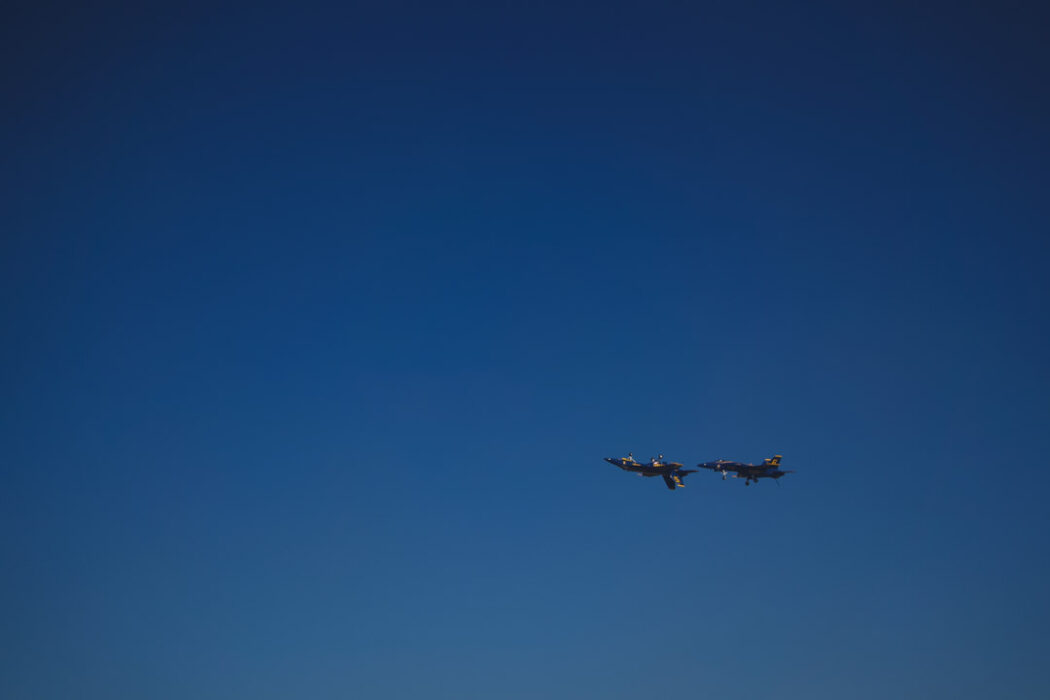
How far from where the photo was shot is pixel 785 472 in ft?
317

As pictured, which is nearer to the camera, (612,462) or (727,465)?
(727,465)

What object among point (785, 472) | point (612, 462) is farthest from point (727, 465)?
point (612, 462)

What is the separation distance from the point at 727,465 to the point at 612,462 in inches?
600

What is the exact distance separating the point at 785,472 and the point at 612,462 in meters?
21.5

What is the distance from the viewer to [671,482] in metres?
103

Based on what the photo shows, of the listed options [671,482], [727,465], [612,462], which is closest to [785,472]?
[727,465]

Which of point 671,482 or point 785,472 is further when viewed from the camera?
point 671,482

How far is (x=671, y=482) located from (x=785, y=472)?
14.0 meters

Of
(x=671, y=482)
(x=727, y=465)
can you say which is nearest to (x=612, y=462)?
(x=671, y=482)

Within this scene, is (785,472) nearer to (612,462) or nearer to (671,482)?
(671,482)

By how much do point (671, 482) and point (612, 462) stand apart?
26.2 feet

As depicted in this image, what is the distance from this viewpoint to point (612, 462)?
349ft

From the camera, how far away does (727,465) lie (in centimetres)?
9812

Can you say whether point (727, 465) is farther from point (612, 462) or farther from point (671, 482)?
point (612, 462)
